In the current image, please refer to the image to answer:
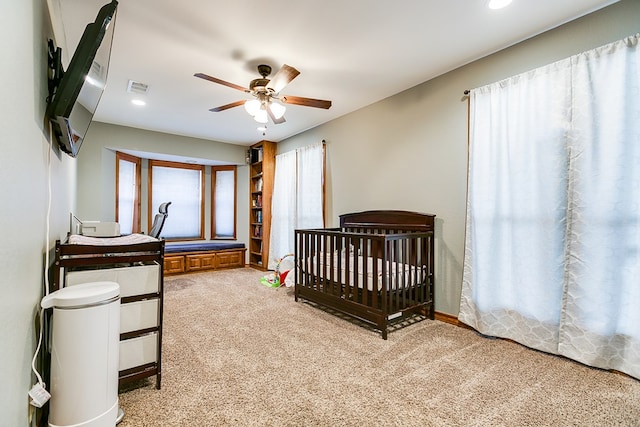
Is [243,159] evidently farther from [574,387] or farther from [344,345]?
[574,387]

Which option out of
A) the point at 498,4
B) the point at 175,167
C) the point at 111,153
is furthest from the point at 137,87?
the point at 498,4

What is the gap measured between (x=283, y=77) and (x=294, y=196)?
257cm

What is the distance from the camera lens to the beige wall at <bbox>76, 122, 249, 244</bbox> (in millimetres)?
4109

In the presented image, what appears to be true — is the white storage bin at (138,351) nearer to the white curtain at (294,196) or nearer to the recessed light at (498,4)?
the white curtain at (294,196)

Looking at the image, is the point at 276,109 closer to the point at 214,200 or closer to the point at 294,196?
the point at 294,196

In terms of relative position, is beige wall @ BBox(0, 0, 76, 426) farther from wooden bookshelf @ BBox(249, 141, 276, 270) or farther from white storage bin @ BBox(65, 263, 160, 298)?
wooden bookshelf @ BBox(249, 141, 276, 270)

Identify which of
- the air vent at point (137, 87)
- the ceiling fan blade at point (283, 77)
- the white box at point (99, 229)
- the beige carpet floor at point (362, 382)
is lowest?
the beige carpet floor at point (362, 382)

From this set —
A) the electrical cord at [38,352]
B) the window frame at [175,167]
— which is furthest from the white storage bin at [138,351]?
the window frame at [175,167]

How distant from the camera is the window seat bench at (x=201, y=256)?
4.78 metres

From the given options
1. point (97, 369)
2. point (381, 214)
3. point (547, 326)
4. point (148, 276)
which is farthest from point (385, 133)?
point (97, 369)

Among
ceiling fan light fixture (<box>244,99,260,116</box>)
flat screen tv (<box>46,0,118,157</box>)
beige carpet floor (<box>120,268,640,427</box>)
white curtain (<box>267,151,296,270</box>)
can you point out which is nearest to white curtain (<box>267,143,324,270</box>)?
white curtain (<box>267,151,296,270</box>)

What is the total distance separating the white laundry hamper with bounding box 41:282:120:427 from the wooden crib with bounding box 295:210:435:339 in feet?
6.07

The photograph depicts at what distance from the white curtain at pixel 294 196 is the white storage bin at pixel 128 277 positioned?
280cm

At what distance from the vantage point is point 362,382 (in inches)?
67.0
